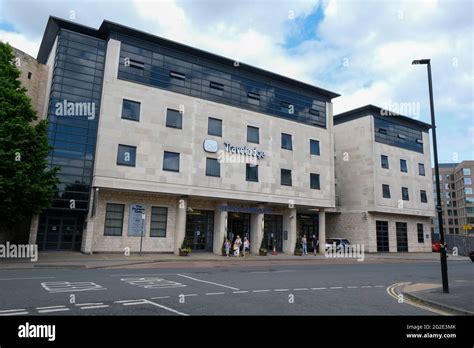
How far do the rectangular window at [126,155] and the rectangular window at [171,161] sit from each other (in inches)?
89.7

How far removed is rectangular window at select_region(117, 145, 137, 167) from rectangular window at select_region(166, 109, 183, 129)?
3.45 meters

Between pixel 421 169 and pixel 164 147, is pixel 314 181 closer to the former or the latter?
pixel 164 147

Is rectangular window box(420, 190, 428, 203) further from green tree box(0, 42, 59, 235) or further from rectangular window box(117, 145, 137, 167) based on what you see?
green tree box(0, 42, 59, 235)

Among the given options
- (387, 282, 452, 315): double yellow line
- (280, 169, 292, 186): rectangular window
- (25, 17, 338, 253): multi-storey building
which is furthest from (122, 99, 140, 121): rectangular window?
(387, 282, 452, 315): double yellow line

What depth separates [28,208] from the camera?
18.8 meters

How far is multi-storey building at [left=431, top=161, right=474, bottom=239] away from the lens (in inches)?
3991

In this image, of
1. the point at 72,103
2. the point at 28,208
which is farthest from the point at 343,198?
the point at 28,208

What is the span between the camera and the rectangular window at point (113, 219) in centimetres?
Answer: 2519

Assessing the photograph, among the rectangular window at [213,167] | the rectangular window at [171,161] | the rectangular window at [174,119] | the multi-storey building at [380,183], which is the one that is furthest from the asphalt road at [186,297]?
the multi-storey building at [380,183]

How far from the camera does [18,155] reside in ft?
58.8

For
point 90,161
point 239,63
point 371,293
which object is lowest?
point 371,293
